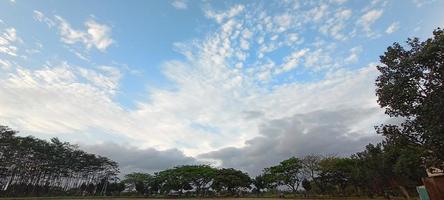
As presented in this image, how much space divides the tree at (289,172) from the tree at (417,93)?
51.3 meters

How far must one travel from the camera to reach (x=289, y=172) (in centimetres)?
6938

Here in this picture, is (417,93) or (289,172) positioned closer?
(417,93)

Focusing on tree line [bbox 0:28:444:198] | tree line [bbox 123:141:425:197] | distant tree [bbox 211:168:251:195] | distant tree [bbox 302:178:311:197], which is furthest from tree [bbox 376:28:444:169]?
distant tree [bbox 211:168:251:195]

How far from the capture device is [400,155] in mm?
40031

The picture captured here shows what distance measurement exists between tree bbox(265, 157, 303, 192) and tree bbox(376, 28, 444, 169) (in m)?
51.3

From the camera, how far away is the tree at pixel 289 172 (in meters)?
68.3

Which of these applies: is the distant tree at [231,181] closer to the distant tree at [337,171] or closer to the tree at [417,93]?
the distant tree at [337,171]

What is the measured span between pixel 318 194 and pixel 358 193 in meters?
8.52

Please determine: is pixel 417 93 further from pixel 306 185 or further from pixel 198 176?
pixel 198 176

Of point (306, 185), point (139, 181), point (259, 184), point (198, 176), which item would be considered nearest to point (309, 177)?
point (306, 185)

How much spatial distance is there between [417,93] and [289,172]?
56.1 metres

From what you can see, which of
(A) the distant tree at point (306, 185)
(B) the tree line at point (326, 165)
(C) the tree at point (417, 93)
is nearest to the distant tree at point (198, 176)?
(B) the tree line at point (326, 165)

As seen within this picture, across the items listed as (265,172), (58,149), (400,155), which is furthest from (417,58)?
(58,149)

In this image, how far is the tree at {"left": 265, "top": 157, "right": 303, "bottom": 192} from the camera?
68325mm
